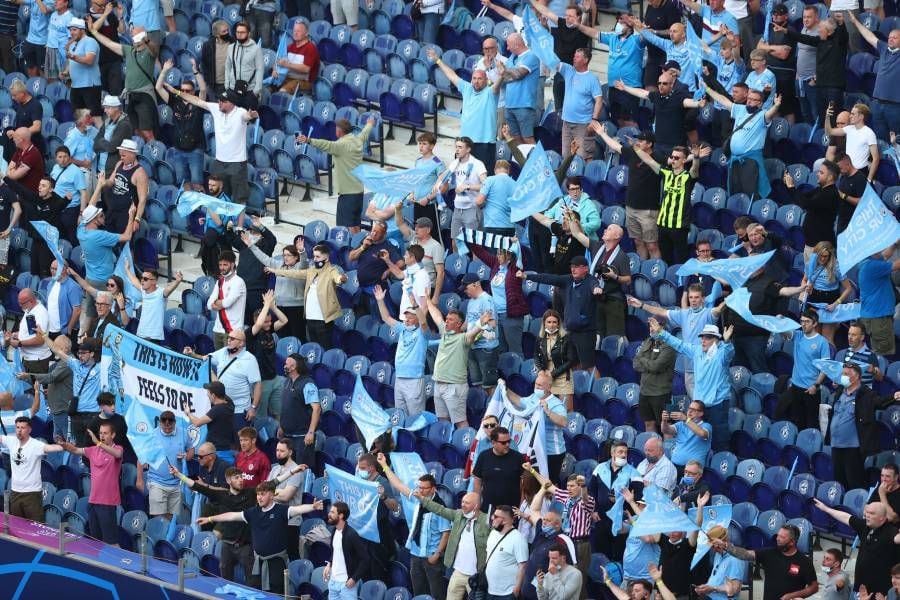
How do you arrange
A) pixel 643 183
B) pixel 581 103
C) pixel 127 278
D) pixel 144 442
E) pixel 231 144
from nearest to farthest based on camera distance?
pixel 144 442
pixel 643 183
pixel 127 278
pixel 581 103
pixel 231 144

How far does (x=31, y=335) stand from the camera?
21031mm

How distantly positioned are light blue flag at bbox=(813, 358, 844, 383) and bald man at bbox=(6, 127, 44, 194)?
969 cm

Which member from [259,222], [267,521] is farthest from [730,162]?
[267,521]

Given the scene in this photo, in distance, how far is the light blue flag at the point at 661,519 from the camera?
52.9ft

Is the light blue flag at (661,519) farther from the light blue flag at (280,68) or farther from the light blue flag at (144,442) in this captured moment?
the light blue flag at (280,68)

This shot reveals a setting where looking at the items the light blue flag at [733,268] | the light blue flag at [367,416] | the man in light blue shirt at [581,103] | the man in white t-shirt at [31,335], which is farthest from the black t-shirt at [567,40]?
the man in white t-shirt at [31,335]

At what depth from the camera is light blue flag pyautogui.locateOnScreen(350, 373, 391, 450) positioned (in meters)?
18.4

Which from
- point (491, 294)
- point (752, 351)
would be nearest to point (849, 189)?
point (752, 351)

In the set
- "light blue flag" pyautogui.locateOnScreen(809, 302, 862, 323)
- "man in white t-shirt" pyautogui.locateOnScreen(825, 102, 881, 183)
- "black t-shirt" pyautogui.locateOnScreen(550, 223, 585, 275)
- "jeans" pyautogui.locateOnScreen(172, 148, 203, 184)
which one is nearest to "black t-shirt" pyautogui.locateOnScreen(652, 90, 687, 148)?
"man in white t-shirt" pyautogui.locateOnScreen(825, 102, 881, 183)

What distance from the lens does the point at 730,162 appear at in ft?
67.6

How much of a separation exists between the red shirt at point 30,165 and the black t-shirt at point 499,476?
7.97m

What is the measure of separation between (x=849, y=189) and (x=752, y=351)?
188cm

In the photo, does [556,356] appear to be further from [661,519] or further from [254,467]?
[254,467]

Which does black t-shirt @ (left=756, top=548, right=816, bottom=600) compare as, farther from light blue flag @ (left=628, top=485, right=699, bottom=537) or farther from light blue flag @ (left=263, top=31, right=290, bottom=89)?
light blue flag @ (left=263, top=31, right=290, bottom=89)
